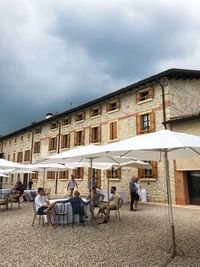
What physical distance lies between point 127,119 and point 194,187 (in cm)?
648

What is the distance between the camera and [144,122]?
16.6 m

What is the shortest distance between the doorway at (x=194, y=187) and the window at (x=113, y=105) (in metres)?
7.28

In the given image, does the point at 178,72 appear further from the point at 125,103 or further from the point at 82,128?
the point at 82,128

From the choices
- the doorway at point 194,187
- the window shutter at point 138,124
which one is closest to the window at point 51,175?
the window shutter at point 138,124

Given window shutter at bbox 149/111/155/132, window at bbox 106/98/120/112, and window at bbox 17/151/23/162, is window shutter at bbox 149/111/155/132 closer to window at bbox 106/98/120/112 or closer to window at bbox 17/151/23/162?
window at bbox 106/98/120/112

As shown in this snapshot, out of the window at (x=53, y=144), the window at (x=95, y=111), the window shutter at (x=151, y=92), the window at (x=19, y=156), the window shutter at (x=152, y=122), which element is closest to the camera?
the window shutter at (x=152, y=122)

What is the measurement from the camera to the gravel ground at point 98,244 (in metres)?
4.25

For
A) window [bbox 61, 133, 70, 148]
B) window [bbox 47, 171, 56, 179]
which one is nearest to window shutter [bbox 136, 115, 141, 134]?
window [bbox 61, 133, 70, 148]

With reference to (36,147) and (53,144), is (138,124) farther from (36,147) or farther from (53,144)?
(36,147)

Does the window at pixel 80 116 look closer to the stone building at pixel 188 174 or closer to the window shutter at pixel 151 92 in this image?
the window shutter at pixel 151 92

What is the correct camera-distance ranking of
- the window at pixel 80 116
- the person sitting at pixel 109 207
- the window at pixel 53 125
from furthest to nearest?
the window at pixel 53 125
the window at pixel 80 116
the person sitting at pixel 109 207

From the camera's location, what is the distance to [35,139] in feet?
91.7

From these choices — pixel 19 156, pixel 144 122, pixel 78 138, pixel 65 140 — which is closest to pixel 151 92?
pixel 144 122

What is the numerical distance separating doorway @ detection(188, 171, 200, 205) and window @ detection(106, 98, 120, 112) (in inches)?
287
